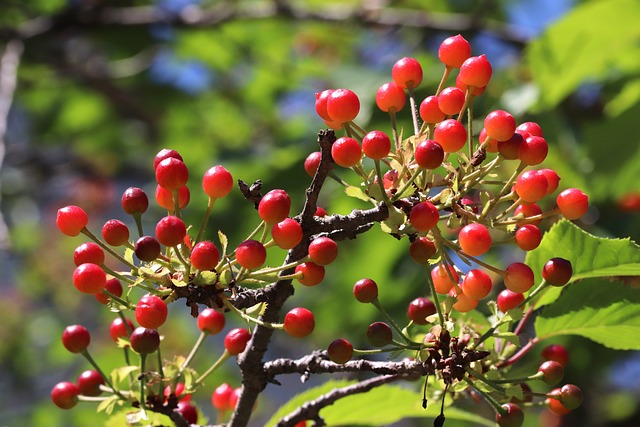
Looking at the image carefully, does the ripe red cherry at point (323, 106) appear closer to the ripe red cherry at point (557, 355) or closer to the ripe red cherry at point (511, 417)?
the ripe red cherry at point (511, 417)

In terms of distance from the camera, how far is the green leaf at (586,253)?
1373 millimetres

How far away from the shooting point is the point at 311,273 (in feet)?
3.94

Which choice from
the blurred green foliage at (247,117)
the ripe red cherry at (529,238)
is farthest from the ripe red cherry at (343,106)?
the blurred green foliage at (247,117)

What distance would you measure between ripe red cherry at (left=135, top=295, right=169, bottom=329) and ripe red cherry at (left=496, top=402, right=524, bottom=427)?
0.60 metres

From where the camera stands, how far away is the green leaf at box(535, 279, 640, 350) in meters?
1.50

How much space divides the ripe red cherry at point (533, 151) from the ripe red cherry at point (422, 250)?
0.72 feet

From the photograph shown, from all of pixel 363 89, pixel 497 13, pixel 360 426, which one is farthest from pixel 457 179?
pixel 497 13

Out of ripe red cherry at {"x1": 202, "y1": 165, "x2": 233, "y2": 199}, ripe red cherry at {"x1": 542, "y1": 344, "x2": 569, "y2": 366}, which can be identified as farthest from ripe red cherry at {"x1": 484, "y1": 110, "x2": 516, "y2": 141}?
ripe red cherry at {"x1": 542, "y1": 344, "x2": 569, "y2": 366}

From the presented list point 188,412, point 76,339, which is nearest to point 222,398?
point 188,412

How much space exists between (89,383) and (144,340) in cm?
28

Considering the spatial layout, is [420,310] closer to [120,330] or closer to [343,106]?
[343,106]

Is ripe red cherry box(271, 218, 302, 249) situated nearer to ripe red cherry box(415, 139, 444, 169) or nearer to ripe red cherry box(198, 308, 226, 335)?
ripe red cherry box(415, 139, 444, 169)

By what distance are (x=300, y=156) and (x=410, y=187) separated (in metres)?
2.43

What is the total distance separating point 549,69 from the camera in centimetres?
297
